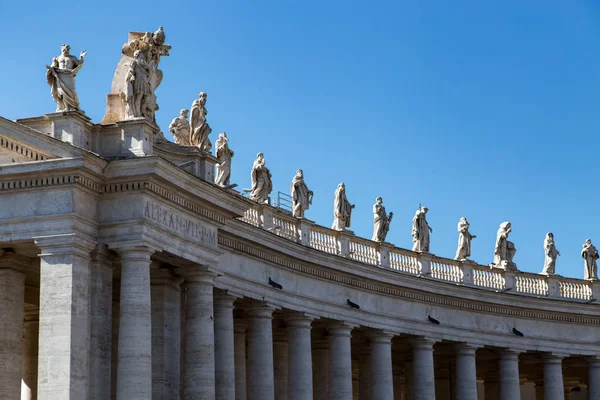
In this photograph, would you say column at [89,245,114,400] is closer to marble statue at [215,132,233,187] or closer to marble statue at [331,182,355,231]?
marble statue at [215,132,233,187]

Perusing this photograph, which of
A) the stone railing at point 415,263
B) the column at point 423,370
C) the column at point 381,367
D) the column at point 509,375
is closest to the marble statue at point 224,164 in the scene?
the stone railing at point 415,263

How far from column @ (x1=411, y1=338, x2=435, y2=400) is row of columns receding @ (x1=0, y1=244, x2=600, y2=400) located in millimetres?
68

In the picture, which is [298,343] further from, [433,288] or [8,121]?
[8,121]

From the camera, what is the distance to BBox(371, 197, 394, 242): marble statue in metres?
94.8

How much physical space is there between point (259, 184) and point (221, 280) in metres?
10.7

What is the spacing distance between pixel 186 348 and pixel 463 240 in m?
38.1

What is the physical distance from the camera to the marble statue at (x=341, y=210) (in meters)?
91.5

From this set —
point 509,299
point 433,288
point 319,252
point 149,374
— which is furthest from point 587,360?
point 149,374

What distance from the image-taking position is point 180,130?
75.8m

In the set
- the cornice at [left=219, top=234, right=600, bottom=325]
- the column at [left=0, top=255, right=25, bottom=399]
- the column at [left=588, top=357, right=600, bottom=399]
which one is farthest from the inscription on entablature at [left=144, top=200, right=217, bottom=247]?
the column at [left=588, top=357, right=600, bottom=399]

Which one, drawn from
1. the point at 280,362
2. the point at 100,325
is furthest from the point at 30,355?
the point at 280,362

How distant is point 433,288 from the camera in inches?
3757

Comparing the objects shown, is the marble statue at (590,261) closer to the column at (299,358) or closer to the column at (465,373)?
the column at (465,373)

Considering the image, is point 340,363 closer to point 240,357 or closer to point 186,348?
point 240,357
